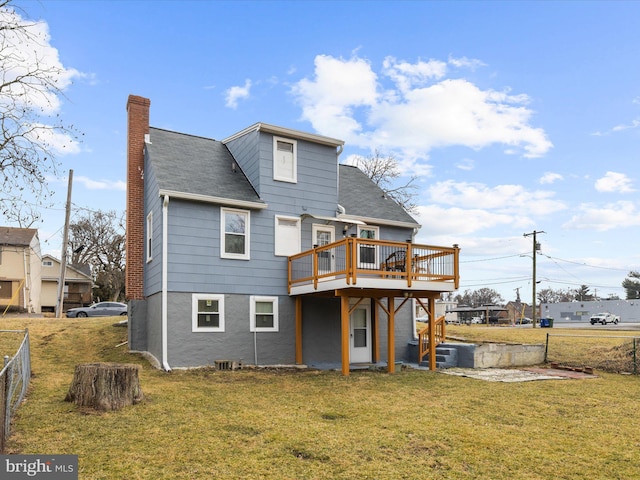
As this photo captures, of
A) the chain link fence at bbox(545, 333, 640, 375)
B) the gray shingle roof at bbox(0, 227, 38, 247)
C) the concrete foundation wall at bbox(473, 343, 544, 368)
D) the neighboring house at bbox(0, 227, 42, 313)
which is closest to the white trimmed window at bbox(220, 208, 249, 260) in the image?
the concrete foundation wall at bbox(473, 343, 544, 368)

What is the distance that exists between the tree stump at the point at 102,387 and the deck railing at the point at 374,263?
610cm

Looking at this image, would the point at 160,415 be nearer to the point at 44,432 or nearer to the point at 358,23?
the point at 44,432

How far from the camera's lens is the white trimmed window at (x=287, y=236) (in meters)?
16.0

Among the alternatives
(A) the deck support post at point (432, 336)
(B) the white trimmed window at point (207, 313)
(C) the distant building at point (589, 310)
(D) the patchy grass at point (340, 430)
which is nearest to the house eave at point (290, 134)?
(B) the white trimmed window at point (207, 313)

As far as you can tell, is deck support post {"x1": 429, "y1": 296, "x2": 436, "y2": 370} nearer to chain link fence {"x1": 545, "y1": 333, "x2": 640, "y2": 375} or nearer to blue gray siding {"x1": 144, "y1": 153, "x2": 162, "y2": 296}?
chain link fence {"x1": 545, "y1": 333, "x2": 640, "y2": 375}

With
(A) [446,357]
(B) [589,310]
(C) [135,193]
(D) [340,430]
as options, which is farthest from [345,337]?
(B) [589,310]

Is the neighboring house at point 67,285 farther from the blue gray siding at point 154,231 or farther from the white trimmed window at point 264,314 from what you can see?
the white trimmed window at point 264,314

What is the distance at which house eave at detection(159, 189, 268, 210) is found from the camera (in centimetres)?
1414

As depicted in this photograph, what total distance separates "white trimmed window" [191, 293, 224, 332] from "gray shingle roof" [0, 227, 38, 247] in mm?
26705

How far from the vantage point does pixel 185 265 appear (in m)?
14.4

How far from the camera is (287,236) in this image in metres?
16.2

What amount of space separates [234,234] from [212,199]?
126 centimetres

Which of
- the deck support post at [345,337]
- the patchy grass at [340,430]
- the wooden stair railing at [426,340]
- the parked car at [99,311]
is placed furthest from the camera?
the parked car at [99,311]

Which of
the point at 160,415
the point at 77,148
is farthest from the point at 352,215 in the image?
the point at 160,415
